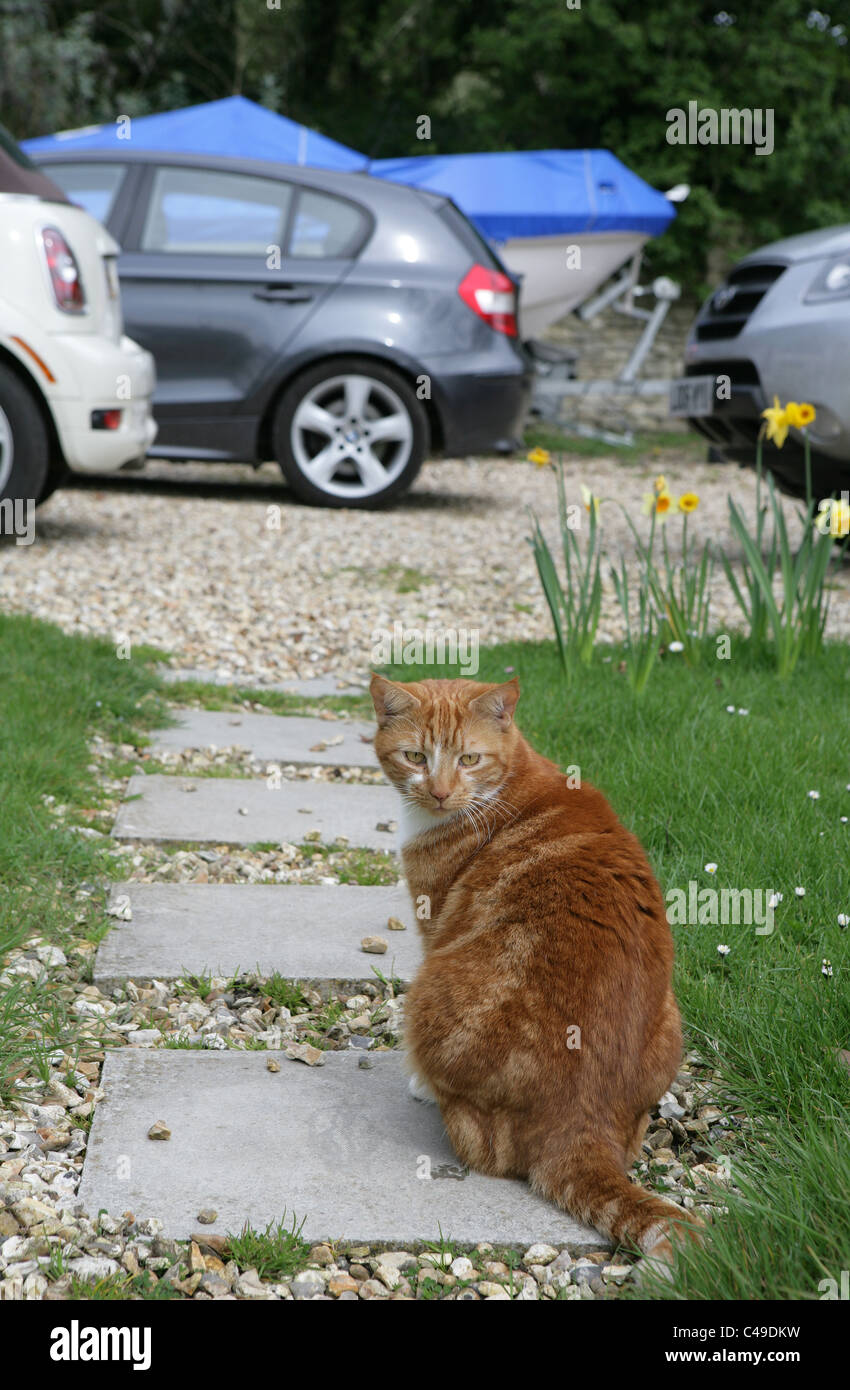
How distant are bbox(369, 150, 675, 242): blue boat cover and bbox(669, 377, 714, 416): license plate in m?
5.51

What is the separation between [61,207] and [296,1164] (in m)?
5.66

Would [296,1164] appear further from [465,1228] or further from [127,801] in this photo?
[127,801]

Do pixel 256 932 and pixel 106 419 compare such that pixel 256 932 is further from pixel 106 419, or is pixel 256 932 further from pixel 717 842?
pixel 106 419

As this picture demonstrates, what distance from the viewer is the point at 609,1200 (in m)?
2.08

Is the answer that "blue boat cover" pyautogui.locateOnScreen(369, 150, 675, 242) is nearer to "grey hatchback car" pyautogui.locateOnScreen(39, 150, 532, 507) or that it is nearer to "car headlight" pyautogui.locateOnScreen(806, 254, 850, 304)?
"grey hatchback car" pyautogui.locateOnScreen(39, 150, 532, 507)

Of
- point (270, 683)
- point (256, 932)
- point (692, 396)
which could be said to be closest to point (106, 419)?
point (270, 683)

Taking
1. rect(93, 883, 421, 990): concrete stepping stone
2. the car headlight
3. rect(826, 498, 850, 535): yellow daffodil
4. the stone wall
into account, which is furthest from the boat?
rect(93, 883, 421, 990): concrete stepping stone

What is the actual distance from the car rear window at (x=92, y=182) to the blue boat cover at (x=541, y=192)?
4.53 m

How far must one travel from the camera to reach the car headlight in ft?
22.3

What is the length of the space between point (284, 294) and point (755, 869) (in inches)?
249

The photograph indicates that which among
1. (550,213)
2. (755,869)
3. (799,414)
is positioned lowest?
(755,869)

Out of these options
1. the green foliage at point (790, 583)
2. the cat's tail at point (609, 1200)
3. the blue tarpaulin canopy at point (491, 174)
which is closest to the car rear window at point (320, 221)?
the blue tarpaulin canopy at point (491, 174)

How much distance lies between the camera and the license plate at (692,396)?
7.47m

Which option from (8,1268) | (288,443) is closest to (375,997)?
(8,1268)
